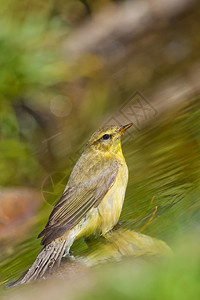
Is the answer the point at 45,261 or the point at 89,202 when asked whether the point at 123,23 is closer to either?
the point at 89,202

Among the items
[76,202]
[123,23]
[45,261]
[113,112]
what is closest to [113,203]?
[76,202]

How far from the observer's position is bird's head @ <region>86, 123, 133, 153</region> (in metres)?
3.81

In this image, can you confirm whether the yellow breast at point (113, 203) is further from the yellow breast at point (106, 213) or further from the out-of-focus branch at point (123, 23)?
the out-of-focus branch at point (123, 23)

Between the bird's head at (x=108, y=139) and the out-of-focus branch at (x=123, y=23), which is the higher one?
the out-of-focus branch at (x=123, y=23)

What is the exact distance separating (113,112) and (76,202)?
2596 millimetres

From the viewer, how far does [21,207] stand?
13.8 ft

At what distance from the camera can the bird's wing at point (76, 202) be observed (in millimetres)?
2981

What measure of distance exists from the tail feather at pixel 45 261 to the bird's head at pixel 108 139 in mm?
907

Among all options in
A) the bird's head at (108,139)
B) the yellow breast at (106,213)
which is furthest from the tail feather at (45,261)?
the bird's head at (108,139)

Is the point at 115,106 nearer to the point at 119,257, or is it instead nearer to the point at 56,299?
the point at 119,257

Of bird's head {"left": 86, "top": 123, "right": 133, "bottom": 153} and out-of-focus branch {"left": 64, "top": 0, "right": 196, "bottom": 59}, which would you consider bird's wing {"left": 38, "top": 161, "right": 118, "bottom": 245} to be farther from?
out-of-focus branch {"left": 64, "top": 0, "right": 196, "bottom": 59}

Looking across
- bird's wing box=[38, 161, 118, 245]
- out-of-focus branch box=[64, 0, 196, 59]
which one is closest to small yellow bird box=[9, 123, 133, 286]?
bird's wing box=[38, 161, 118, 245]

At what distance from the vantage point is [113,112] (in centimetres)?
577

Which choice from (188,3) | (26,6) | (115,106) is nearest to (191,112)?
(115,106)
